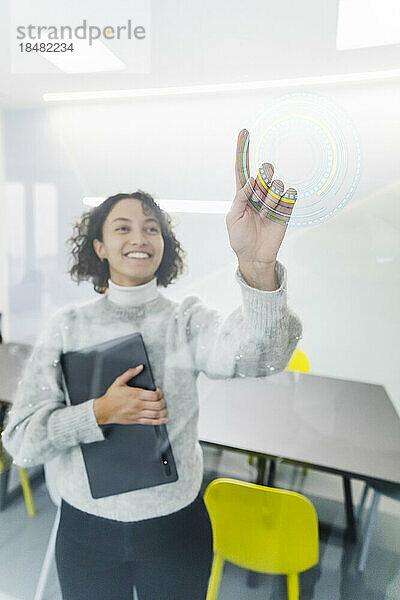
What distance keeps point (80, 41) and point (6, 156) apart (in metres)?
0.29

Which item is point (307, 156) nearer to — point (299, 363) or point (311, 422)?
point (299, 363)

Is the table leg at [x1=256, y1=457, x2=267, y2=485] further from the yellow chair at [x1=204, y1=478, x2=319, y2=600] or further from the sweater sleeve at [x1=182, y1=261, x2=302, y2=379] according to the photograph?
the sweater sleeve at [x1=182, y1=261, x2=302, y2=379]

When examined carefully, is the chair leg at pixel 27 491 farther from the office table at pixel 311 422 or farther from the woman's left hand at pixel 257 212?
the woman's left hand at pixel 257 212

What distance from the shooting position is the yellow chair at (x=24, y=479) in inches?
42.8

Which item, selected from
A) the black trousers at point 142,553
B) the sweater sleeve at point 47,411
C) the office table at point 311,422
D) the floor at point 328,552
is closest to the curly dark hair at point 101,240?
the sweater sleeve at point 47,411

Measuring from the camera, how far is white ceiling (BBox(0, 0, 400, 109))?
0.84 metres

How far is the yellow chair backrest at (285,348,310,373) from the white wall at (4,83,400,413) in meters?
0.01

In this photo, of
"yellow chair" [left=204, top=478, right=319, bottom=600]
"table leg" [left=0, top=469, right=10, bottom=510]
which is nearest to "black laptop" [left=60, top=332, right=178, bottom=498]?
"yellow chair" [left=204, top=478, right=319, bottom=600]

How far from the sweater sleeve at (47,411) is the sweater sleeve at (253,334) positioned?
302 millimetres

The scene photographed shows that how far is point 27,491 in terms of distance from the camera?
109 cm

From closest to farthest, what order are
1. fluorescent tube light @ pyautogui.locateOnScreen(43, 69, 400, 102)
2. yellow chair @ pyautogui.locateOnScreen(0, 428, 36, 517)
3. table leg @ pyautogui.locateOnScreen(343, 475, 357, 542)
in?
fluorescent tube light @ pyautogui.locateOnScreen(43, 69, 400, 102) < table leg @ pyautogui.locateOnScreen(343, 475, 357, 542) < yellow chair @ pyautogui.locateOnScreen(0, 428, 36, 517)

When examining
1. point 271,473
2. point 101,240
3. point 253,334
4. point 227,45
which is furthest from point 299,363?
point 227,45

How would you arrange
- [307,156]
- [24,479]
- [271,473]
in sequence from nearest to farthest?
[307,156] < [271,473] < [24,479]

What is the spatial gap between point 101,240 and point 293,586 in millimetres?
835
